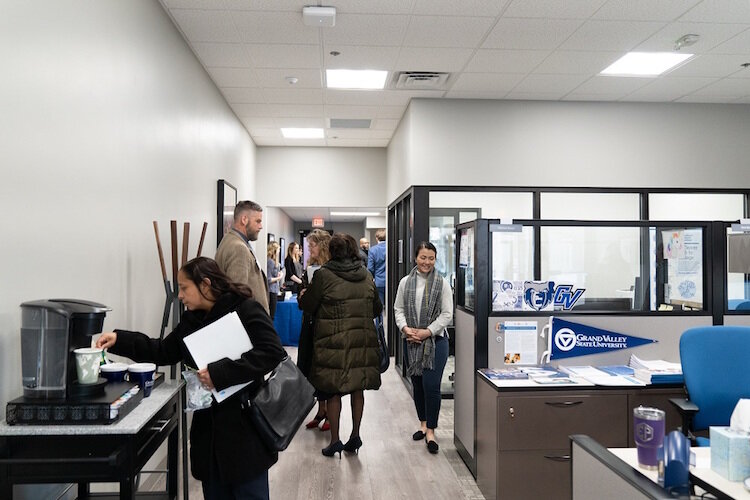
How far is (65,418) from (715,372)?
2773mm

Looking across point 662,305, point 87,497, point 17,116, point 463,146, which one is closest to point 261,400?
point 87,497

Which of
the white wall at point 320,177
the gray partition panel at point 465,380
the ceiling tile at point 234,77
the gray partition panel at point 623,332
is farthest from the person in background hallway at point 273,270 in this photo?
the gray partition panel at point 623,332

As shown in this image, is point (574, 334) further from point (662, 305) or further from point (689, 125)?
point (689, 125)

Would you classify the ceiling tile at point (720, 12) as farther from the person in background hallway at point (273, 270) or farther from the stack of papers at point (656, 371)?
the person in background hallway at point (273, 270)

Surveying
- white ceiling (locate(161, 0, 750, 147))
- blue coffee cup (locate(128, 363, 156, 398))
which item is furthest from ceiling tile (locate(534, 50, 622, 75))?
blue coffee cup (locate(128, 363, 156, 398))

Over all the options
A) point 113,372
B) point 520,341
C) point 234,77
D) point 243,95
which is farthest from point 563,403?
point 243,95

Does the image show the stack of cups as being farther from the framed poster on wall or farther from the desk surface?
the framed poster on wall

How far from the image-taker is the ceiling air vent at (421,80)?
4.90 m

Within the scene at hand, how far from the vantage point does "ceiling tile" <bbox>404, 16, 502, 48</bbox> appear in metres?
3.78

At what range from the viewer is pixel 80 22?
2373mm

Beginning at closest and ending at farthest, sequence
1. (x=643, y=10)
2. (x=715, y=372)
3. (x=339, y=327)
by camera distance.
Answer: (x=715, y=372) < (x=643, y=10) < (x=339, y=327)

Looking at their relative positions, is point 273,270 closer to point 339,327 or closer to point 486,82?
point 486,82

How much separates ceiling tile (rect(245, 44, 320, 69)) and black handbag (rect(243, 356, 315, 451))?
287 centimetres

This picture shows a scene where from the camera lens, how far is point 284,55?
14.5 ft
